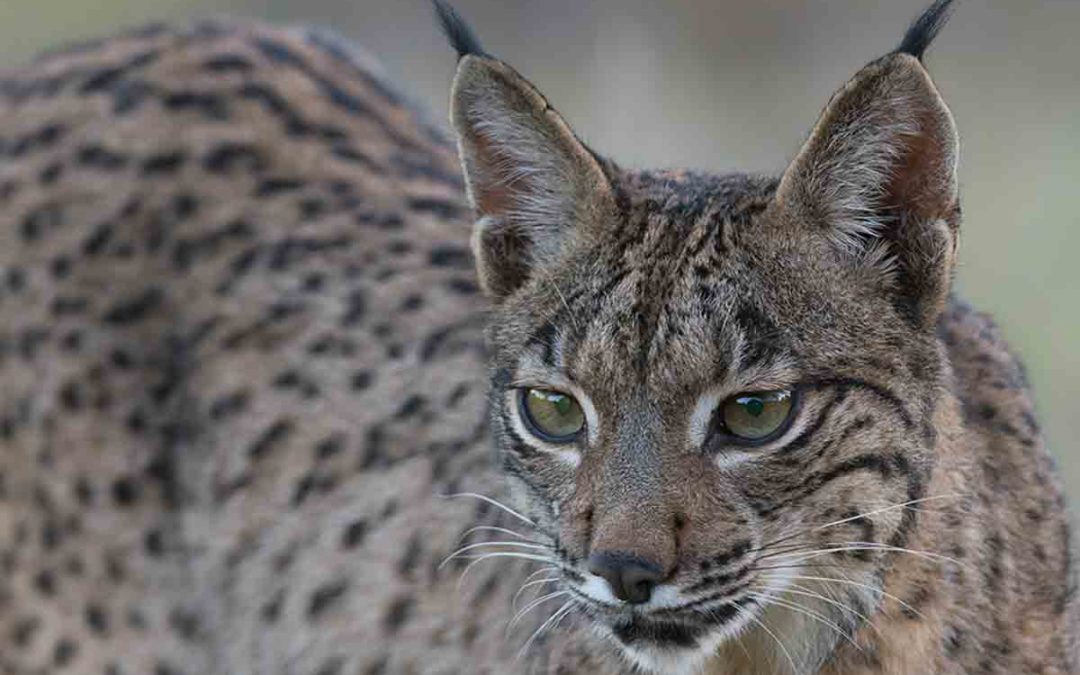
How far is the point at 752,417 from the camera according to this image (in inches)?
194

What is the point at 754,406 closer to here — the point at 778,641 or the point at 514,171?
the point at 778,641

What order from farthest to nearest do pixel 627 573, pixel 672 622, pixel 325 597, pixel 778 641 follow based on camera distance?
pixel 325 597
pixel 778 641
pixel 672 622
pixel 627 573

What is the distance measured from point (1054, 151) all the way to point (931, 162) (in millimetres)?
7810

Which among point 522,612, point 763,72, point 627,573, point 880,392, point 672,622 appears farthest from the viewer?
point 763,72

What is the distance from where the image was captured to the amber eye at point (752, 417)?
16.1ft

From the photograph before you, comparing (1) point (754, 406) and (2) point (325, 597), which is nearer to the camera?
(1) point (754, 406)

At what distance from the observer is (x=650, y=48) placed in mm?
13312

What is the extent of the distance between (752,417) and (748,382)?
3.0 inches

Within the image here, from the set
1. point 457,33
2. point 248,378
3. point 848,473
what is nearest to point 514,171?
point 457,33

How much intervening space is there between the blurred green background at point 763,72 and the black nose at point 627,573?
700 centimetres

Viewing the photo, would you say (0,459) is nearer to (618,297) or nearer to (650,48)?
(618,297)

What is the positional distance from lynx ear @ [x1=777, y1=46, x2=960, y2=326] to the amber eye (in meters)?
0.41

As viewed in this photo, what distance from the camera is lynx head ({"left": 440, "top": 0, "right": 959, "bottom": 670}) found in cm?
486

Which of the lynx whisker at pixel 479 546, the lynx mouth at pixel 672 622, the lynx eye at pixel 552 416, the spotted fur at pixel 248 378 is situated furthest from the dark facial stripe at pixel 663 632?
the spotted fur at pixel 248 378
